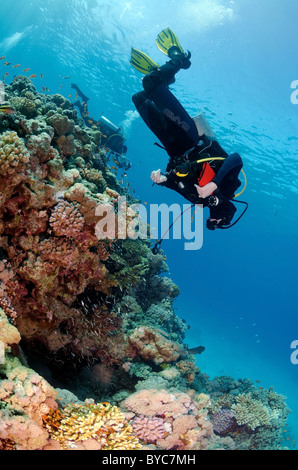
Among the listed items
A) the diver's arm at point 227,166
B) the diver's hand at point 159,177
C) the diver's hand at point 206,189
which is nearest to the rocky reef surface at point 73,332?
the diver's hand at point 159,177

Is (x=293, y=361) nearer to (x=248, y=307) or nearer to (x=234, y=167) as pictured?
(x=248, y=307)

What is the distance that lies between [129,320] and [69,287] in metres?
2.25

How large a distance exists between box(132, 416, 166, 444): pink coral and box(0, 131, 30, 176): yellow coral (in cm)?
435

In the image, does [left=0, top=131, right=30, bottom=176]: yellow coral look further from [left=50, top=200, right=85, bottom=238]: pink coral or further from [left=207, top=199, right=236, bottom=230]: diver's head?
[left=207, top=199, right=236, bottom=230]: diver's head

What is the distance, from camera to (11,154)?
4.02 m

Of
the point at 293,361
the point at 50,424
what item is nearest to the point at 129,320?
the point at 50,424

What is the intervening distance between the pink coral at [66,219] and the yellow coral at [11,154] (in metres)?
0.92

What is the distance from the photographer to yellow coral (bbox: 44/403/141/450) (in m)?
3.16

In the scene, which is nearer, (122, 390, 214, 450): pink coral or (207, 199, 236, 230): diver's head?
(122, 390, 214, 450): pink coral

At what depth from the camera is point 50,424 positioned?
10.4ft

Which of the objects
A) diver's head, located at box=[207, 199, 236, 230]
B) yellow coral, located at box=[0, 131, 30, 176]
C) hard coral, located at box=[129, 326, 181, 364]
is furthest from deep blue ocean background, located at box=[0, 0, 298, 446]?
yellow coral, located at box=[0, 131, 30, 176]

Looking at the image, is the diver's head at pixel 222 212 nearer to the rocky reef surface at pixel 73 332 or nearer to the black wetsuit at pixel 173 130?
the black wetsuit at pixel 173 130

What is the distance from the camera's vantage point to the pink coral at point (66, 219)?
15.7 ft

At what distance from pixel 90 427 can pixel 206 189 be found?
3614 mm
